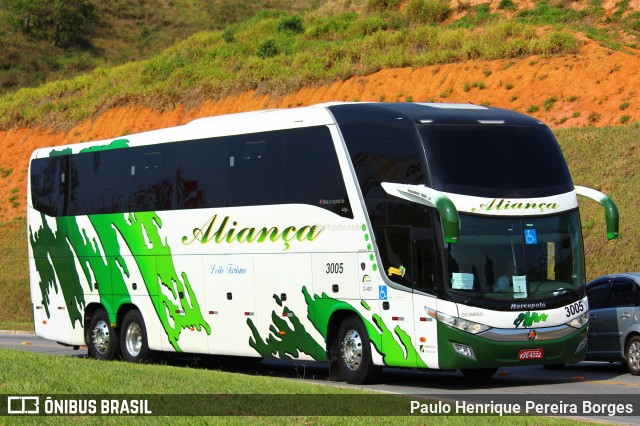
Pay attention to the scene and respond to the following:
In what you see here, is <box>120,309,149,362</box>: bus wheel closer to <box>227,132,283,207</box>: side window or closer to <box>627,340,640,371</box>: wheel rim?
<box>227,132,283,207</box>: side window

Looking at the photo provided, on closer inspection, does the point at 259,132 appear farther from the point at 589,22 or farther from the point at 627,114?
the point at 589,22

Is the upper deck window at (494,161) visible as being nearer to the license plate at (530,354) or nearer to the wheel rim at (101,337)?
the license plate at (530,354)

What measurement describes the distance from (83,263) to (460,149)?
9.85m

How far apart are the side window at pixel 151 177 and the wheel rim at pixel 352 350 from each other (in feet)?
17.0

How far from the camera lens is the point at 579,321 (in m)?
16.9

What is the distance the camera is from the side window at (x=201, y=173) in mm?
19906

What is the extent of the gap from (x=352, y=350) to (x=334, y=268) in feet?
4.45

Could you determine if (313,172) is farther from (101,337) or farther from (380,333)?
(101,337)

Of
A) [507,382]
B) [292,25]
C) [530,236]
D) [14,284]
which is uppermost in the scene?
[292,25]

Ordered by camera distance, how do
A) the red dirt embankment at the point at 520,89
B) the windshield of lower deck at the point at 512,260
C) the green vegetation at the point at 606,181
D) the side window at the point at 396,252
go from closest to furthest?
1. the windshield of lower deck at the point at 512,260
2. the side window at the point at 396,252
3. the green vegetation at the point at 606,181
4. the red dirt embankment at the point at 520,89

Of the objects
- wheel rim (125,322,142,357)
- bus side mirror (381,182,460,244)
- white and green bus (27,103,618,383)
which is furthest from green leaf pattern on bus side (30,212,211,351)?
bus side mirror (381,182,460,244)

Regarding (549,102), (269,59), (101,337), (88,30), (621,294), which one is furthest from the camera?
(88,30)

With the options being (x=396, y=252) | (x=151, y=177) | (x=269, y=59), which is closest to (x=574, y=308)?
(x=396, y=252)

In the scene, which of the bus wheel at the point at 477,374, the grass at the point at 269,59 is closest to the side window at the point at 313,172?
the bus wheel at the point at 477,374
